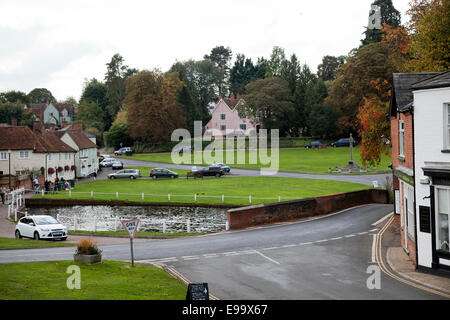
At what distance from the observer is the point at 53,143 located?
63.2 meters

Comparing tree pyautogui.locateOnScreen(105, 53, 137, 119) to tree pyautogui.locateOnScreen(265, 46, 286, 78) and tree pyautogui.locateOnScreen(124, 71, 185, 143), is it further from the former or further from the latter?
tree pyautogui.locateOnScreen(265, 46, 286, 78)

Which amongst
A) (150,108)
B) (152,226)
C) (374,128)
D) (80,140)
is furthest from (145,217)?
(150,108)

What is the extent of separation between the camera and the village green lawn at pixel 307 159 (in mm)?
67875

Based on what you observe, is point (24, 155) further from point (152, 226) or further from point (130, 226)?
point (130, 226)

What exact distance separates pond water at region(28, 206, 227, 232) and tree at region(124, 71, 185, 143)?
175ft

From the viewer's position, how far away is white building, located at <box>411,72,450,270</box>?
17297mm

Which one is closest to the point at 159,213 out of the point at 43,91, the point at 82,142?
the point at 82,142

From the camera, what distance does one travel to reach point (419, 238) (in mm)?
18438

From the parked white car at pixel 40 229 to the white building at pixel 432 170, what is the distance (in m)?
20.3

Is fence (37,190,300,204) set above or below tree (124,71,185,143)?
below

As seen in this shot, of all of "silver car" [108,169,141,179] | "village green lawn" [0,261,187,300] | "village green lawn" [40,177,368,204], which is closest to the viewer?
"village green lawn" [0,261,187,300]

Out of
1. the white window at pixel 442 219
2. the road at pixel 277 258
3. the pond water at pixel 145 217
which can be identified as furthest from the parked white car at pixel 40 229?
the white window at pixel 442 219

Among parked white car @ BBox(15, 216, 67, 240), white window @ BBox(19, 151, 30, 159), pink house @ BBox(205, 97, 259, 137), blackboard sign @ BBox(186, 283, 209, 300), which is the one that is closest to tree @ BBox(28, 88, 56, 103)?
pink house @ BBox(205, 97, 259, 137)

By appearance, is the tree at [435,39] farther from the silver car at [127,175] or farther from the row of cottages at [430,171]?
the silver car at [127,175]
